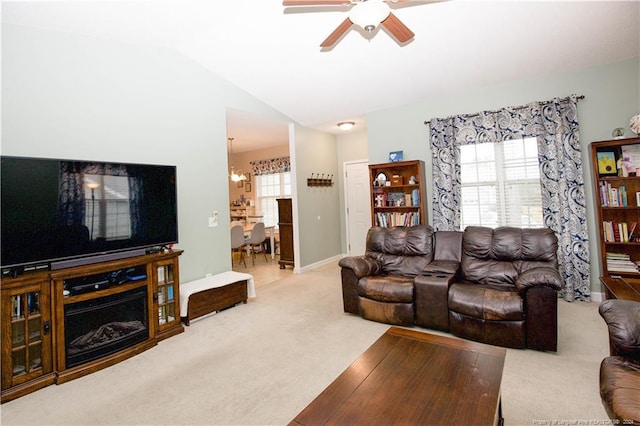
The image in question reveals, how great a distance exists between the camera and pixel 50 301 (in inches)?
93.8

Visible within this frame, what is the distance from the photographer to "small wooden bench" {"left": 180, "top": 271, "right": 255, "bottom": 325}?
3.43 metres

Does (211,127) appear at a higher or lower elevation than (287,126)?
lower

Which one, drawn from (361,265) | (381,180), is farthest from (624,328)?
(381,180)

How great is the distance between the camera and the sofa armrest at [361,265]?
133 inches

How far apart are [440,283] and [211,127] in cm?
355

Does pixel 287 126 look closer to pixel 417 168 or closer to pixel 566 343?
pixel 417 168

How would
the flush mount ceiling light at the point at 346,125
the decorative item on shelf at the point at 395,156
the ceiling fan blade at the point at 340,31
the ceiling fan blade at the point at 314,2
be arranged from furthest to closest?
1. the flush mount ceiling light at the point at 346,125
2. the decorative item on shelf at the point at 395,156
3. the ceiling fan blade at the point at 340,31
4. the ceiling fan blade at the point at 314,2

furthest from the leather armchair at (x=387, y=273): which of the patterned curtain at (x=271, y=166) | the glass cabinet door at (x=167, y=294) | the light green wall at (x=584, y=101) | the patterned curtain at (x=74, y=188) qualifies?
the patterned curtain at (x=271, y=166)

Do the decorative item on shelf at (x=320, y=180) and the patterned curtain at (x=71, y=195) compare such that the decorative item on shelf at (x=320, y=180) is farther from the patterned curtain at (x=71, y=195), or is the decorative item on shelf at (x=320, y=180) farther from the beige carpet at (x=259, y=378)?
the patterned curtain at (x=71, y=195)

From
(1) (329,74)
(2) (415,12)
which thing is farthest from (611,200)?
(1) (329,74)

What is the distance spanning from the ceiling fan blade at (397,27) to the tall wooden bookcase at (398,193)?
244cm

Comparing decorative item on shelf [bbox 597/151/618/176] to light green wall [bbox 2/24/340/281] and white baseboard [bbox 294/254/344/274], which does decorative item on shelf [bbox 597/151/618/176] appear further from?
light green wall [bbox 2/24/340/281]

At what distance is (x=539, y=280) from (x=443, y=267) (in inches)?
36.0

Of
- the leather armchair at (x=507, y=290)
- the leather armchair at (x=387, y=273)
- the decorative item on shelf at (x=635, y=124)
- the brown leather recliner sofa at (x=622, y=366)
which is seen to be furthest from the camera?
the decorative item on shelf at (x=635, y=124)
